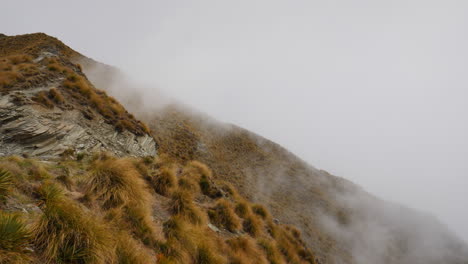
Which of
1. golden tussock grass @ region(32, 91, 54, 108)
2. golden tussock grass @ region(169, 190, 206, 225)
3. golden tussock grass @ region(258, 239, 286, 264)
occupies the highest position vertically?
golden tussock grass @ region(32, 91, 54, 108)

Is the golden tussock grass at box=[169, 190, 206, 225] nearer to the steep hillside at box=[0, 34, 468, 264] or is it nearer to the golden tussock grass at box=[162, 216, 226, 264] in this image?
the steep hillside at box=[0, 34, 468, 264]

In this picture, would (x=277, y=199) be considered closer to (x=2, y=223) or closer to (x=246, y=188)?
A: (x=246, y=188)

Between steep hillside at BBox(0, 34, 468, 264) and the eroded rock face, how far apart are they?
0.13 feet

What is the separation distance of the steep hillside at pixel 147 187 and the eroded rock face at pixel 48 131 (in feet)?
0.13

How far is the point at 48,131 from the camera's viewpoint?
8.88 m

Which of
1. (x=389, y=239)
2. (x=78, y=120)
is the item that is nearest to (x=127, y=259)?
(x=78, y=120)

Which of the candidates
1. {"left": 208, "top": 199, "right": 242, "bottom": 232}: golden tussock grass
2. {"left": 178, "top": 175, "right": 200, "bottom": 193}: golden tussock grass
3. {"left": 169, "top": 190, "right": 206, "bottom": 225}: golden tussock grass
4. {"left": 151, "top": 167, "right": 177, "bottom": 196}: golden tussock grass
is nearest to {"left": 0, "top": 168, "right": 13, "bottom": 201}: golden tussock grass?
{"left": 169, "top": 190, "right": 206, "bottom": 225}: golden tussock grass

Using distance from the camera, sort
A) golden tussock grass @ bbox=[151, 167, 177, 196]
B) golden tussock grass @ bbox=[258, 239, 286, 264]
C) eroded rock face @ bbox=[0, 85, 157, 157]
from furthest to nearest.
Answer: eroded rock face @ bbox=[0, 85, 157, 157], golden tussock grass @ bbox=[151, 167, 177, 196], golden tussock grass @ bbox=[258, 239, 286, 264]

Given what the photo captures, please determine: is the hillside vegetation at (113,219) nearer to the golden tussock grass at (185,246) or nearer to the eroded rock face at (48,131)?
the golden tussock grass at (185,246)

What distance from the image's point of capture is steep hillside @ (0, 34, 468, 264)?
492 centimetres

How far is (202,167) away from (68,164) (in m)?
6.16

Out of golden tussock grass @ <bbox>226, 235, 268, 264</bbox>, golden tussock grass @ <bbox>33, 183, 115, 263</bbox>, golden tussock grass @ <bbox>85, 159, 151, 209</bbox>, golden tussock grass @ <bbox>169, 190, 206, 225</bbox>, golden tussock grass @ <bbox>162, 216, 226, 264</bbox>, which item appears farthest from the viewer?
golden tussock grass @ <bbox>169, 190, 206, 225</bbox>

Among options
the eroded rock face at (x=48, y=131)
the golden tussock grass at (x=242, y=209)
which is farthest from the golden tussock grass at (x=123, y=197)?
the golden tussock grass at (x=242, y=209)

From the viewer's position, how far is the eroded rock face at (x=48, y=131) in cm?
812
